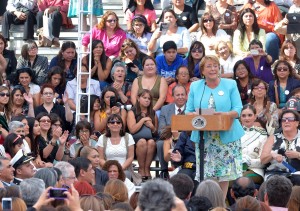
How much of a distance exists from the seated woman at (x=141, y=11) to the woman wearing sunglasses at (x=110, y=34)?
83 cm

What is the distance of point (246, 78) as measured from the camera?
683 inches

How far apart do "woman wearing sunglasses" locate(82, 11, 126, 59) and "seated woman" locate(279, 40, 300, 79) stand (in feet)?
8.22

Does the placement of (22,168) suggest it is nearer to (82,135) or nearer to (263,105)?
(82,135)

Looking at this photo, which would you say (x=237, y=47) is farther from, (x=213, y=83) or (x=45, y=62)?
(x=213, y=83)

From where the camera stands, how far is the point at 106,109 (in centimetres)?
1697

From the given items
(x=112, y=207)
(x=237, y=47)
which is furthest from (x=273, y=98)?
(x=112, y=207)

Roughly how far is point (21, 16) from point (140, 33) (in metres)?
2.21

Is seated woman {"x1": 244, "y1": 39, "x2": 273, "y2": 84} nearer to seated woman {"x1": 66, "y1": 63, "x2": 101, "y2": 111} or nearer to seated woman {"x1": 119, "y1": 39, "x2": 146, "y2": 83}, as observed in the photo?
seated woman {"x1": 119, "y1": 39, "x2": 146, "y2": 83}

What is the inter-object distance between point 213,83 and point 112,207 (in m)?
3.12

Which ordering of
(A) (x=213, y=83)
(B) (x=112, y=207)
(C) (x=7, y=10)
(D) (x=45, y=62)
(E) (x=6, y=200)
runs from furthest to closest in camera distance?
1. (C) (x=7, y=10)
2. (D) (x=45, y=62)
3. (A) (x=213, y=83)
4. (B) (x=112, y=207)
5. (E) (x=6, y=200)

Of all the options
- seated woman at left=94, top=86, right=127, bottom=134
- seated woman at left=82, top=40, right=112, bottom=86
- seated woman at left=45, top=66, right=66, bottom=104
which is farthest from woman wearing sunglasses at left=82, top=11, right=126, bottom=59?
seated woman at left=94, top=86, right=127, bottom=134

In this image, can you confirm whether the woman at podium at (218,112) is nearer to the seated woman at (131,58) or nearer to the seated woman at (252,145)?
the seated woman at (252,145)

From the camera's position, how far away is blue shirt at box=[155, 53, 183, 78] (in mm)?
18031

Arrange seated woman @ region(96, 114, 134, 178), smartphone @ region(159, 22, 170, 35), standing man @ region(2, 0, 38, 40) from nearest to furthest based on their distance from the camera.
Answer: seated woman @ region(96, 114, 134, 178)
smartphone @ region(159, 22, 170, 35)
standing man @ region(2, 0, 38, 40)
